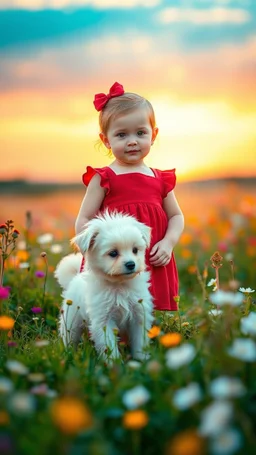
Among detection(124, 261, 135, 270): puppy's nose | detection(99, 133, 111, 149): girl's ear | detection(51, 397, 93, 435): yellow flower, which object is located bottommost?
detection(51, 397, 93, 435): yellow flower

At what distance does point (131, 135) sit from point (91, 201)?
521mm

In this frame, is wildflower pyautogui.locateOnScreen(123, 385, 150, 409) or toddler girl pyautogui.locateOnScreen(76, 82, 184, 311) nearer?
wildflower pyautogui.locateOnScreen(123, 385, 150, 409)

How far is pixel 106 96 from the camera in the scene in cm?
414

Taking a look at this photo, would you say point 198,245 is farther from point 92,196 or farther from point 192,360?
point 192,360

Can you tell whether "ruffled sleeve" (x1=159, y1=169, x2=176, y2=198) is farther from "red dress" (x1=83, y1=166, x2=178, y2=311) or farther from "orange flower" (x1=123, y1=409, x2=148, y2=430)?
"orange flower" (x1=123, y1=409, x2=148, y2=430)

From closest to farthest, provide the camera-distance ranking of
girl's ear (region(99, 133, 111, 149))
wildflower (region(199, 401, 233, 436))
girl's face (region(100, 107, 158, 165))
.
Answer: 1. wildflower (region(199, 401, 233, 436))
2. girl's face (region(100, 107, 158, 165))
3. girl's ear (region(99, 133, 111, 149))

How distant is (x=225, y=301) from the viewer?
7.85 feet

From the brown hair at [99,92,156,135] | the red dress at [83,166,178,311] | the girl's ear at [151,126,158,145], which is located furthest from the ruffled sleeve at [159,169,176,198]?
the brown hair at [99,92,156,135]

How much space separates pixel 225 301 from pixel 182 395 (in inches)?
20.2

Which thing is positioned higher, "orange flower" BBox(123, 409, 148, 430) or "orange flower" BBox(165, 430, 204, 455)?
"orange flower" BBox(123, 409, 148, 430)

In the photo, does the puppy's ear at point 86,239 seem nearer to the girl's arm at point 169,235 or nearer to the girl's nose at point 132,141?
the girl's arm at point 169,235

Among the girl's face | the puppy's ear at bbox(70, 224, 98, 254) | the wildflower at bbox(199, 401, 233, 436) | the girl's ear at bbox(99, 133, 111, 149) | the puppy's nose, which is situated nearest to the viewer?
the wildflower at bbox(199, 401, 233, 436)

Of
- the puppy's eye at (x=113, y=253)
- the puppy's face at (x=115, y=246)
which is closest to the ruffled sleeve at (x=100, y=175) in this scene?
the puppy's face at (x=115, y=246)

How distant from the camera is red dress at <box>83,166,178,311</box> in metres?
4.07
